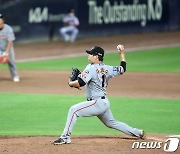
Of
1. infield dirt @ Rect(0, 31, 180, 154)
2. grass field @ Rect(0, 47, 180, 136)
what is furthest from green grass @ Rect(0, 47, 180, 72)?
grass field @ Rect(0, 47, 180, 136)

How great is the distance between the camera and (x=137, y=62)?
2475cm

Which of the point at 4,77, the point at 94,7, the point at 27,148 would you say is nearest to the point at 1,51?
the point at 4,77

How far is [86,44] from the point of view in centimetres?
3028

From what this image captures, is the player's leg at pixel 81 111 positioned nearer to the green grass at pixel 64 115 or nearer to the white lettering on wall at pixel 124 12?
the green grass at pixel 64 115

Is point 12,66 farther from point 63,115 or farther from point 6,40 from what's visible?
point 63,115

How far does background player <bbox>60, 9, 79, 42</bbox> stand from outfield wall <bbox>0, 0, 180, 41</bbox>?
0.45 m

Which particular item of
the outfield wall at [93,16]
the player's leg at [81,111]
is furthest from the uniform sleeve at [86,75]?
the outfield wall at [93,16]

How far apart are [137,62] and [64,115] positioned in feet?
35.4

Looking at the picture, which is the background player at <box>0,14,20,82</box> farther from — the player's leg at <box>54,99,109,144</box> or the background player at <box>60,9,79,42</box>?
the background player at <box>60,9,79,42</box>

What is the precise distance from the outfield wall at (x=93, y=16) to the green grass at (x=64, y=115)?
1267 centimetres

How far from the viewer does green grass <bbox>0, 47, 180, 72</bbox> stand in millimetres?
22980

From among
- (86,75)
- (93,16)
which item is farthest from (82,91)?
(93,16)

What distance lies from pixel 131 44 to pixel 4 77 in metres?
11.2

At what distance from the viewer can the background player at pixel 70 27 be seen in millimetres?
30219
